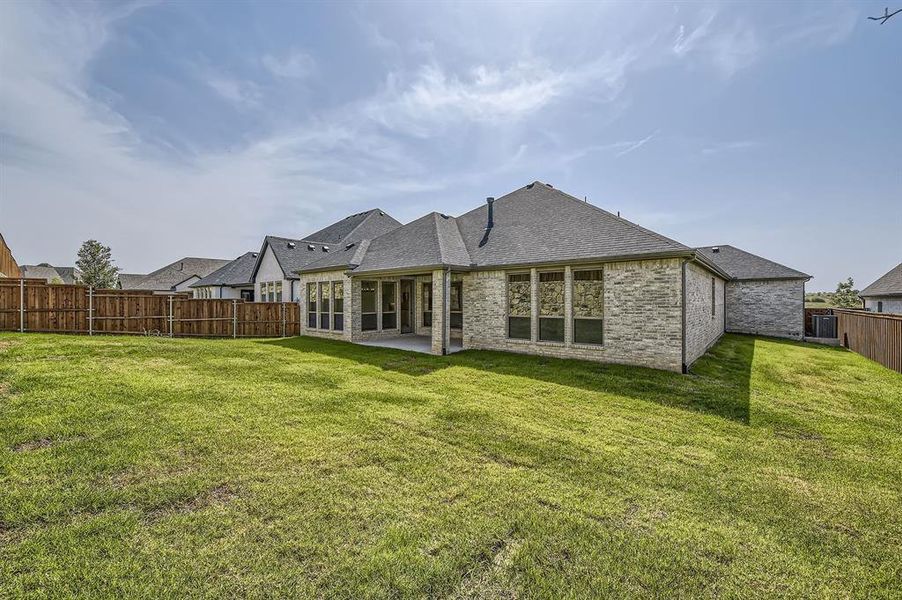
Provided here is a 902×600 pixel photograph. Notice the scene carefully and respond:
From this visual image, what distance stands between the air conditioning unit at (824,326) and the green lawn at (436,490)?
15548 millimetres

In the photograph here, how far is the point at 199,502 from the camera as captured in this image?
3498mm

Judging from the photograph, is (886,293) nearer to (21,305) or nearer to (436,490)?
(436,490)

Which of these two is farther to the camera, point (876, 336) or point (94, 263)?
point (94, 263)

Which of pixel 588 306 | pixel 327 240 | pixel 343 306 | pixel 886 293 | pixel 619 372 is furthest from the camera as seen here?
pixel 327 240

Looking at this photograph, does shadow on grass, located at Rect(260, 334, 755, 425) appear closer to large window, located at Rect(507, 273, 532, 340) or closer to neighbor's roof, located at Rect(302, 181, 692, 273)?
large window, located at Rect(507, 273, 532, 340)

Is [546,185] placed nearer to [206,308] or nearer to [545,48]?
[545,48]

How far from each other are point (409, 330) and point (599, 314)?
9.24 meters

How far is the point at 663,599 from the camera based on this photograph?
251 cm

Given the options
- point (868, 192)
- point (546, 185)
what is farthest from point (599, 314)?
point (868, 192)

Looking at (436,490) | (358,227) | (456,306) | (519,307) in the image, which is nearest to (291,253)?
(358,227)

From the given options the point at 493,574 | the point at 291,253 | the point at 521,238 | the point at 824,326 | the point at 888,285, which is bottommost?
the point at 493,574

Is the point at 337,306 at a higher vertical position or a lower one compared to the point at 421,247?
lower

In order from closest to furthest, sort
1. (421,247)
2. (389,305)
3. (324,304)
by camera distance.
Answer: (421,247) < (389,305) < (324,304)

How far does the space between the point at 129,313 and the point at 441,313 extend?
43.9 feet
